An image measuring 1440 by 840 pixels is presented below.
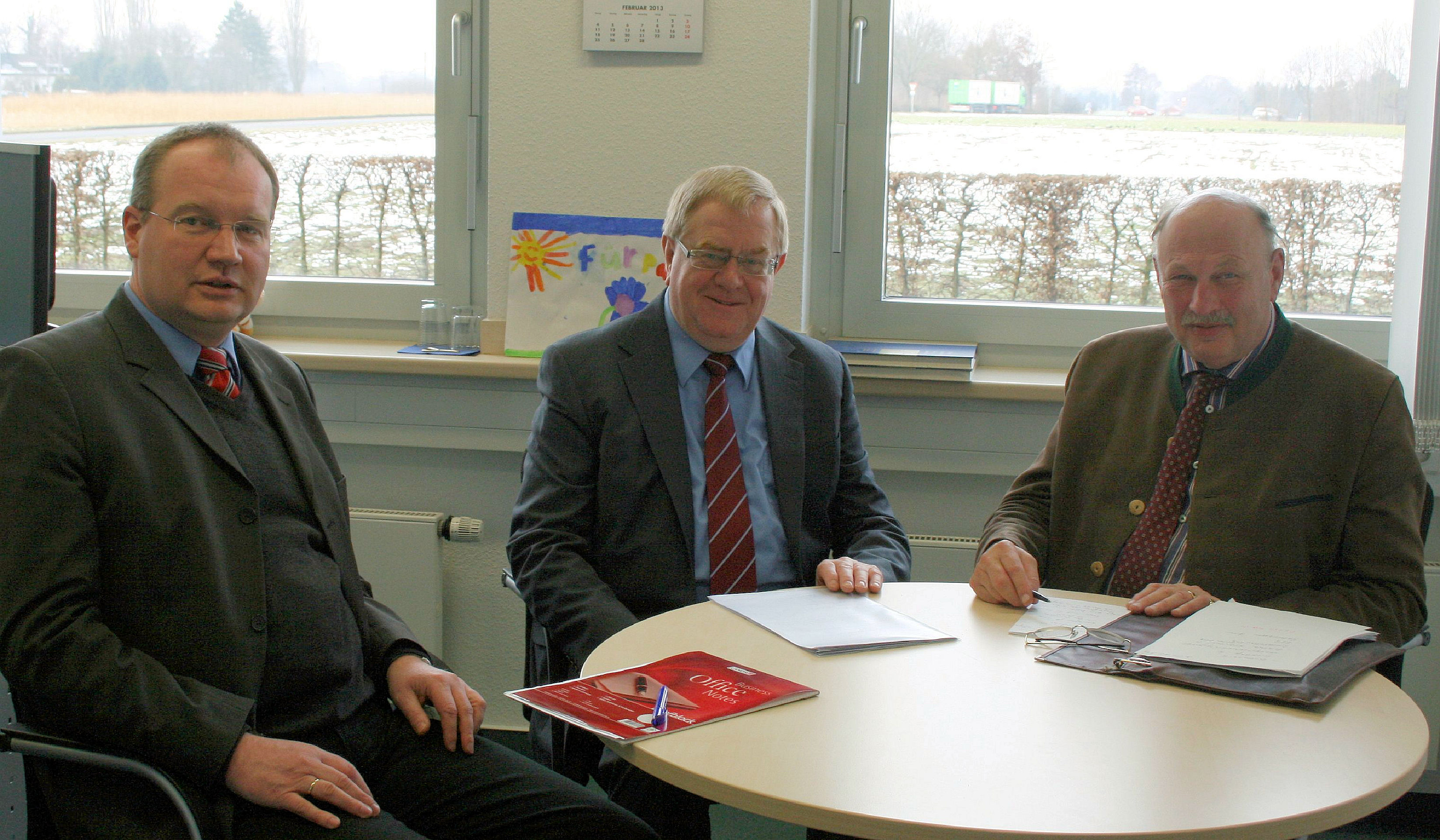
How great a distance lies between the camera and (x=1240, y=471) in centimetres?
195

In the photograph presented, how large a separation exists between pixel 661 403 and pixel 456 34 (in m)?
1.51

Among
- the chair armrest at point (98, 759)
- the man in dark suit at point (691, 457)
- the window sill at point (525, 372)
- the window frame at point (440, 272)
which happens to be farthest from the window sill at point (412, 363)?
the chair armrest at point (98, 759)

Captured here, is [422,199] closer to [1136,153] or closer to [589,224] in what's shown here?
[589,224]

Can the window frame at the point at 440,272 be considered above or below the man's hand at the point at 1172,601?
above

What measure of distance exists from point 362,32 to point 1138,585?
96.2 inches

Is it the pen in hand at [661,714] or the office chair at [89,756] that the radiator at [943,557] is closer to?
the pen in hand at [661,714]

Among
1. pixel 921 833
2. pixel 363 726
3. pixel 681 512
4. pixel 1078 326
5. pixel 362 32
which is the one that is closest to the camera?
pixel 921 833

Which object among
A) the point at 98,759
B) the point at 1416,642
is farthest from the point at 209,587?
the point at 1416,642

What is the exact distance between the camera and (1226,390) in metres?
→ 2.01

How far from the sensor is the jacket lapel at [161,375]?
4.97 feet

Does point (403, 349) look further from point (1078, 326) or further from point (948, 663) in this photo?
point (948, 663)

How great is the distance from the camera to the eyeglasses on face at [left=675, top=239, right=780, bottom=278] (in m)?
2.06

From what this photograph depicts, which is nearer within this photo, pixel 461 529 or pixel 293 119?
pixel 461 529

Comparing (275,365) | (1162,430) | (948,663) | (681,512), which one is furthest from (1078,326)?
(275,365)
